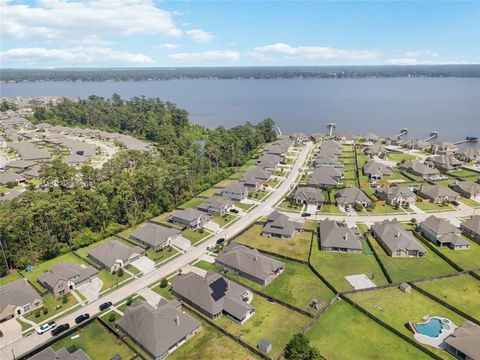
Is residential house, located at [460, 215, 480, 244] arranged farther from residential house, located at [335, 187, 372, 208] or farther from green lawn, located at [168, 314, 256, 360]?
green lawn, located at [168, 314, 256, 360]

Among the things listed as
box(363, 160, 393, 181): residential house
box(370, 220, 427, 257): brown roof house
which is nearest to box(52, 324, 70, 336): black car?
box(370, 220, 427, 257): brown roof house

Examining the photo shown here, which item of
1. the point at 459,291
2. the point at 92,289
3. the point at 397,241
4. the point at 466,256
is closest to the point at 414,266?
the point at 397,241

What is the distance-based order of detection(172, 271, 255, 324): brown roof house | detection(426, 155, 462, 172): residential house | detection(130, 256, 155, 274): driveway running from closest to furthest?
1. detection(172, 271, 255, 324): brown roof house
2. detection(130, 256, 155, 274): driveway
3. detection(426, 155, 462, 172): residential house

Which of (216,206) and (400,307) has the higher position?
(216,206)

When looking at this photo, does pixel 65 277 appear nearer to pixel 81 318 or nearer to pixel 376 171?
pixel 81 318

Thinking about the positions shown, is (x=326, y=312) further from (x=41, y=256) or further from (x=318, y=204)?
(x=41, y=256)

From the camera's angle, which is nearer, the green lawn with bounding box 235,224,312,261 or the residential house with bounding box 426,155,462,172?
the green lawn with bounding box 235,224,312,261
